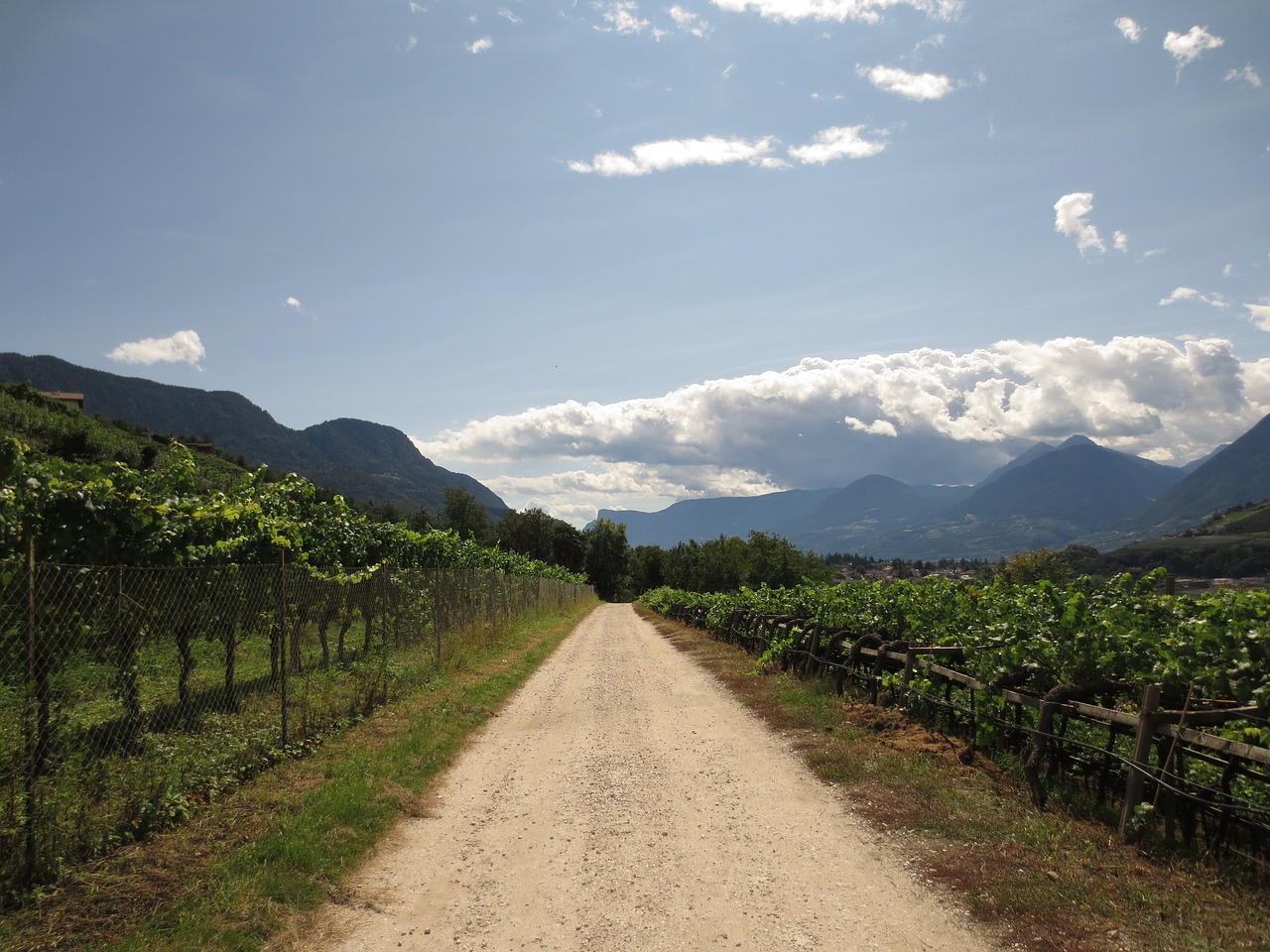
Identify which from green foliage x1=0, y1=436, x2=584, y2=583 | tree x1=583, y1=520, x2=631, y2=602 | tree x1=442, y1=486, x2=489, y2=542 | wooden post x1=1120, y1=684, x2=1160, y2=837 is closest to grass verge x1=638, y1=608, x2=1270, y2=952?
wooden post x1=1120, y1=684, x2=1160, y2=837

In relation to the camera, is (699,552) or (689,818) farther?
(699,552)

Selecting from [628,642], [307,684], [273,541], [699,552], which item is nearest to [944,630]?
[307,684]

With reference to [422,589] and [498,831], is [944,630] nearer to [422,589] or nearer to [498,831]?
[498,831]

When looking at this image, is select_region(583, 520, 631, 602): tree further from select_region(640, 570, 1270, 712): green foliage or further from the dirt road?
the dirt road

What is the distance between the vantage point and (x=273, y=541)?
997 cm

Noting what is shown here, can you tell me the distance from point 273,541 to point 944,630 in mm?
9339

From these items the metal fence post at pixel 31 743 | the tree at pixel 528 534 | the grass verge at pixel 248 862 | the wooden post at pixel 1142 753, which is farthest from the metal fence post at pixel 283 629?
the tree at pixel 528 534

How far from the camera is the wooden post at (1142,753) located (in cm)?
526

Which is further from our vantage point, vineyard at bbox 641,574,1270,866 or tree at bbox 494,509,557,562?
tree at bbox 494,509,557,562

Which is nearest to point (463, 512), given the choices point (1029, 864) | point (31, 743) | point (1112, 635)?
point (31, 743)

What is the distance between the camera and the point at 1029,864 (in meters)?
4.99

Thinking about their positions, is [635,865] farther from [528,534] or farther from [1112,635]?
[528,534]

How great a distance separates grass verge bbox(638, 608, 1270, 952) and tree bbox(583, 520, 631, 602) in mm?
105169

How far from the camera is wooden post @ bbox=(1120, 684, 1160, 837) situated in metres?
5.26
